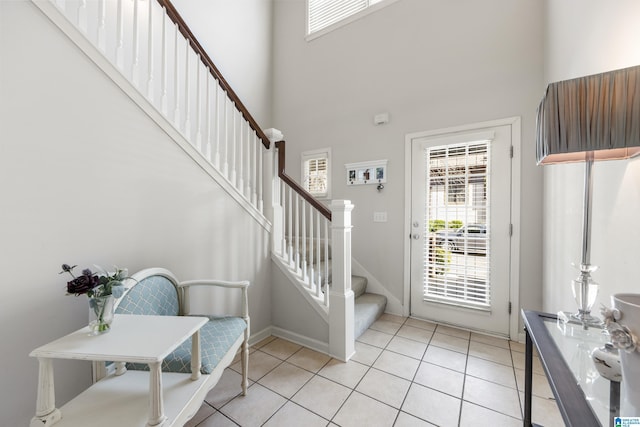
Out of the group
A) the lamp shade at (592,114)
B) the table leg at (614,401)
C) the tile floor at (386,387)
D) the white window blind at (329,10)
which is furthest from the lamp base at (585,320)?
the white window blind at (329,10)

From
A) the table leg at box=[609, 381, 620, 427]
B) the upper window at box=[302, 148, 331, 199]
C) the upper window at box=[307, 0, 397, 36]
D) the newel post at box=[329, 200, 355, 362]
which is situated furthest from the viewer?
the upper window at box=[302, 148, 331, 199]

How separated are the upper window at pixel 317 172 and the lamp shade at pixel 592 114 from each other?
2.70 m

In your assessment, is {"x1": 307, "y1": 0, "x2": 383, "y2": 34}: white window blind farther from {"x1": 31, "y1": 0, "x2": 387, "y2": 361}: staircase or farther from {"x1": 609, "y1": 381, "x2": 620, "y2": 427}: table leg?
{"x1": 609, "y1": 381, "x2": 620, "y2": 427}: table leg

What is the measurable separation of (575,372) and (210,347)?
58.6 inches

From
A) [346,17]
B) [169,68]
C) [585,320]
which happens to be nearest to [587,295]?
[585,320]

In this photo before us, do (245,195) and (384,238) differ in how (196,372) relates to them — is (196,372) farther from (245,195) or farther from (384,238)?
(384,238)

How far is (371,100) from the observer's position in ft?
10.2

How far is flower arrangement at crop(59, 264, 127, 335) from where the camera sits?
103 centimetres

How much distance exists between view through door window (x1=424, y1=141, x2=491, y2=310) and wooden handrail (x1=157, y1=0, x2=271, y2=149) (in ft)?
6.10

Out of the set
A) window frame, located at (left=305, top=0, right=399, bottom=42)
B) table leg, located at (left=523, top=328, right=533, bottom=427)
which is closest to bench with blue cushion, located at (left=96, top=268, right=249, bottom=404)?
table leg, located at (left=523, top=328, right=533, bottom=427)

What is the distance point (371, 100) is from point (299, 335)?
111 inches

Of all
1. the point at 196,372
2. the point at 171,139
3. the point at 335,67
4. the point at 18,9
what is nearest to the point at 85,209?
the point at 171,139

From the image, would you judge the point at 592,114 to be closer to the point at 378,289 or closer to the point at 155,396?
the point at 155,396

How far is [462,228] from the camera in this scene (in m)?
2.58
